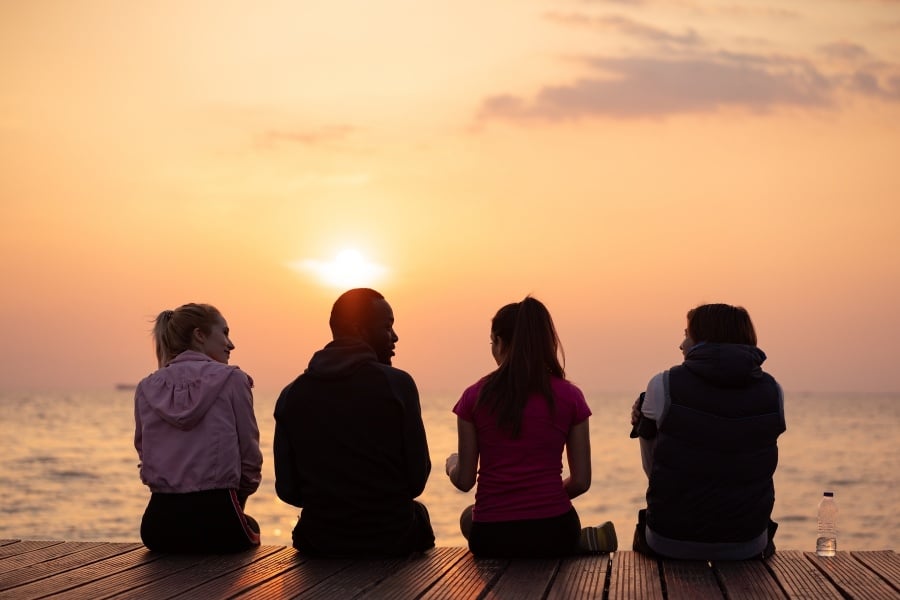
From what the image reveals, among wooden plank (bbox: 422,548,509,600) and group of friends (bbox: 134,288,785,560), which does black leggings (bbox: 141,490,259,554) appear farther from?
wooden plank (bbox: 422,548,509,600)

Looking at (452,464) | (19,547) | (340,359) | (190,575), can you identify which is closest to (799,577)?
(452,464)

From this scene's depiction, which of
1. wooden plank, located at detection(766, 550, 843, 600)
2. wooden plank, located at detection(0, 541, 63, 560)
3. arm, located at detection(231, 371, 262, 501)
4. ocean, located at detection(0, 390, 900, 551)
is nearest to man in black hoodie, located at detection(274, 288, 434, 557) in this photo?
arm, located at detection(231, 371, 262, 501)

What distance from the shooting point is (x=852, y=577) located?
5410mm

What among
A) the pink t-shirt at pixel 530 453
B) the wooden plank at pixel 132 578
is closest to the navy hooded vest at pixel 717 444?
the pink t-shirt at pixel 530 453

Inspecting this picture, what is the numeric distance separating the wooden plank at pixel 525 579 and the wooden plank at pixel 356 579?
1.85 ft

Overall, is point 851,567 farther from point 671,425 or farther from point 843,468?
point 843,468

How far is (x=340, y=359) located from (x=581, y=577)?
63.2 inches

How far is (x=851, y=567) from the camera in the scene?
5664 mm

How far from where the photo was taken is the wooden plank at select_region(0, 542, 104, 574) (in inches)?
234

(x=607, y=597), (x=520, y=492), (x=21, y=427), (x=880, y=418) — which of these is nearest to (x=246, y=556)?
(x=520, y=492)

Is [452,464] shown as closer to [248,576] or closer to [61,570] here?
[248,576]

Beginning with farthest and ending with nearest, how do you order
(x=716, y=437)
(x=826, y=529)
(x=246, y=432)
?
(x=826, y=529) < (x=246, y=432) < (x=716, y=437)

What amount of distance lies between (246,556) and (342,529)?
1.87ft

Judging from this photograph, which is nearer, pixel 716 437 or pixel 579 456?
pixel 716 437
